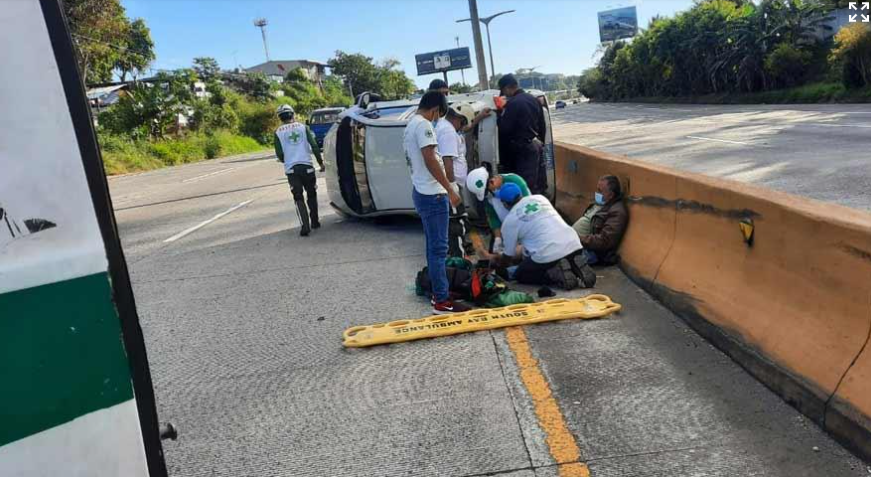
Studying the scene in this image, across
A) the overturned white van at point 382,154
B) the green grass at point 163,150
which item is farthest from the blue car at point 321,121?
the overturned white van at point 382,154

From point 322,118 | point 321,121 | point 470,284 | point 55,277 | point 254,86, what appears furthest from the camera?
point 254,86

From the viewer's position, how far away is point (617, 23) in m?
93.2

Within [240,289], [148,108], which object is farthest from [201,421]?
[148,108]

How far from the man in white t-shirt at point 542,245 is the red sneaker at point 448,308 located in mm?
798

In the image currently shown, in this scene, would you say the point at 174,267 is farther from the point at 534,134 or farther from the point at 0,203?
the point at 0,203

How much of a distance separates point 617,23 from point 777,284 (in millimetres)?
97911

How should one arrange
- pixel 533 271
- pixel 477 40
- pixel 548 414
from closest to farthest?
1. pixel 548 414
2. pixel 533 271
3. pixel 477 40

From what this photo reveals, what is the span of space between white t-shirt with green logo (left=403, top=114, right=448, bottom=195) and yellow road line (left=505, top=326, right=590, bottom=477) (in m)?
1.34

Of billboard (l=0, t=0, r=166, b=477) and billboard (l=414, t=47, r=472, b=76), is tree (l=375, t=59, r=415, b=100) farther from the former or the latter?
billboard (l=0, t=0, r=166, b=477)

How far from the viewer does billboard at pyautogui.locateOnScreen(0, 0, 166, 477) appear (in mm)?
1377

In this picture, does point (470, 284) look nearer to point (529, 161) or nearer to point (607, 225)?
point (607, 225)

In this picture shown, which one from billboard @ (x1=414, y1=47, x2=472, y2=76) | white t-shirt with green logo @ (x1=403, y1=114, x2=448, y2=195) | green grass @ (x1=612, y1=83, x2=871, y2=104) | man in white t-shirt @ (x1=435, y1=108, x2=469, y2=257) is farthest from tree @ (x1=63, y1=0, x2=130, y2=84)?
billboard @ (x1=414, y1=47, x2=472, y2=76)

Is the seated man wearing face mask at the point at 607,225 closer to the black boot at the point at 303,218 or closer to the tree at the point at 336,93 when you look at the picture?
the black boot at the point at 303,218

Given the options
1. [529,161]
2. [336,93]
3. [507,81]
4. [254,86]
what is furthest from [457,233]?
[336,93]
